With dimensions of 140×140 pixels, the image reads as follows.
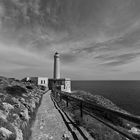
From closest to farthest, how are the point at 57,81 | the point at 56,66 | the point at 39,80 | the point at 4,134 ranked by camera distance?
the point at 4,134
the point at 39,80
the point at 57,81
the point at 56,66

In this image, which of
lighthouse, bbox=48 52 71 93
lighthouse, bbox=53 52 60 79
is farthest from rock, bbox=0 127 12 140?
lighthouse, bbox=53 52 60 79

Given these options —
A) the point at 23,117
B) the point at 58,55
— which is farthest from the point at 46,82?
the point at 23,117

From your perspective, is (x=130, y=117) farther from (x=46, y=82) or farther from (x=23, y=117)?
(x=46, y=82)

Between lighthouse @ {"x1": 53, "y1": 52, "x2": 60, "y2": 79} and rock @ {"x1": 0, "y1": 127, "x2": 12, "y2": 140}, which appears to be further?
lighthouse @ {"x1": 53, "y1": 52, "x2": 60, "y2": 79}

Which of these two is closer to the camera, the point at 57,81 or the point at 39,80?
the point at 39,80

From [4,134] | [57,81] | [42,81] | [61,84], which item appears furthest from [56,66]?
[4,134]

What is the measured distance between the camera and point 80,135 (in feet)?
17.9

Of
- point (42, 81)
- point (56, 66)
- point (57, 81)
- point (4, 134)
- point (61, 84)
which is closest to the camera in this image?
point (4, 134)

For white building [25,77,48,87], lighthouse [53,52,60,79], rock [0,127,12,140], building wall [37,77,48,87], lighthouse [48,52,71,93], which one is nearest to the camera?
rock [0,127,12,140]

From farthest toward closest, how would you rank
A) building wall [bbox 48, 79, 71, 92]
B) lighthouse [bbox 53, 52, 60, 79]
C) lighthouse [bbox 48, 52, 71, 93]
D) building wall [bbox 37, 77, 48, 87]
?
lighthouse [bbox 53, 52, 60, 79]
building wall [bbox 37, 77, 48, 87]
lighthouse [bbox 48, 52, 71, 93]
building wall [bbox 48, 79, 71, 92]

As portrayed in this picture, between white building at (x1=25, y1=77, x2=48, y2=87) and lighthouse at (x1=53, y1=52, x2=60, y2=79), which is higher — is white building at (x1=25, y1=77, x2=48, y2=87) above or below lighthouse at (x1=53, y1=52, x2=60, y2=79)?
below

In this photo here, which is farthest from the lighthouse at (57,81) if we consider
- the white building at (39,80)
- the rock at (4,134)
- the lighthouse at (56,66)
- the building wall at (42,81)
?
the rock at (4,134)

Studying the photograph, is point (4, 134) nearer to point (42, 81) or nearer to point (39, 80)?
point (39, 80)

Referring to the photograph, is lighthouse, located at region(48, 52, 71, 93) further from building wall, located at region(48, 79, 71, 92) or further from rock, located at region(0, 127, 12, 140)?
rock, located at region(0, 127, 12, 140)
